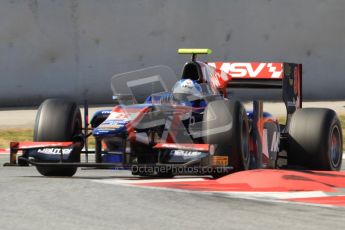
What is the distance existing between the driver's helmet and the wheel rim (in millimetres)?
1722

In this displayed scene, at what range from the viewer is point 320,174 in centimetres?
952

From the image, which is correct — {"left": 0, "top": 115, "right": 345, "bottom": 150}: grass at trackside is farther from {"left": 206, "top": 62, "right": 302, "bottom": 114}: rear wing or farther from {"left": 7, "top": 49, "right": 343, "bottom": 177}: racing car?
{"left": 7, "top": 49, "right": 343, "bottom": 177}: racing car

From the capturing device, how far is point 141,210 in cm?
648

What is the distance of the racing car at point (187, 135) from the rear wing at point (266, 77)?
37 millimetres

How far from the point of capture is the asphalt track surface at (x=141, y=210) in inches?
232

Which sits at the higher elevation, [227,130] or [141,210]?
[227,130]

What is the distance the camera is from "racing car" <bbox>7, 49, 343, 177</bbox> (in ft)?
29.1

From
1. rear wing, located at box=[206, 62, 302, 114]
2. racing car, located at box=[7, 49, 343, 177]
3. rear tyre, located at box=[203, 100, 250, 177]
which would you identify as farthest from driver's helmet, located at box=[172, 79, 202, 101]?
rear tyre, located at box=[203, 100, 250, 177]

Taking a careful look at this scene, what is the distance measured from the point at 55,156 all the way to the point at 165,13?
36.6 ft

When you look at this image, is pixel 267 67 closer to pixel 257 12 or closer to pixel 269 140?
pixel 269 140

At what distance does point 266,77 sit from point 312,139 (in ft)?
4.64

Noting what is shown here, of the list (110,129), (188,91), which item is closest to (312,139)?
(188,91)

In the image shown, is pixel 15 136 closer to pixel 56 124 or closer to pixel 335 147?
pixel 56 124

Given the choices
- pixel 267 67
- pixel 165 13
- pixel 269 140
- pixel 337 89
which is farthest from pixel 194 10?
pixel 269 140
